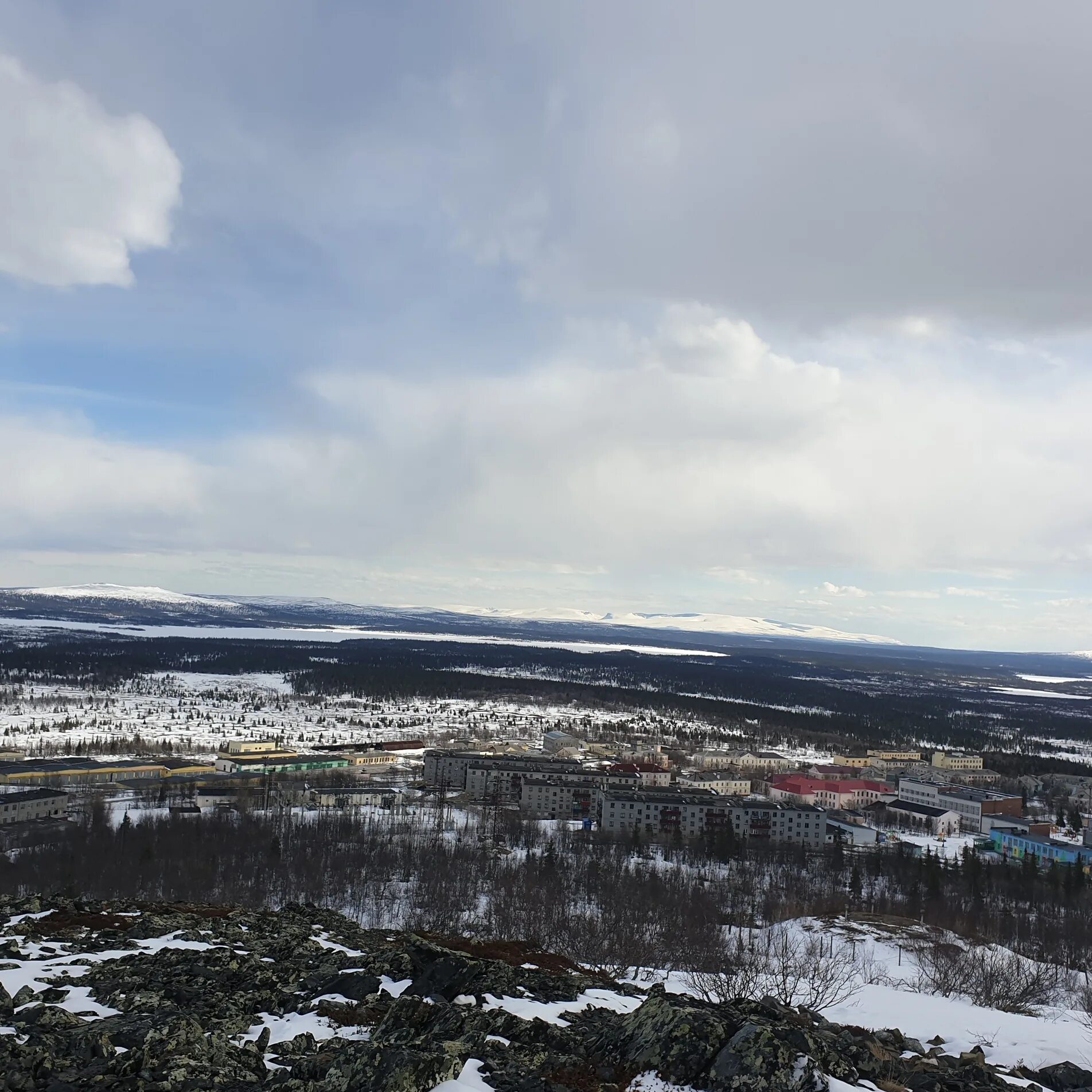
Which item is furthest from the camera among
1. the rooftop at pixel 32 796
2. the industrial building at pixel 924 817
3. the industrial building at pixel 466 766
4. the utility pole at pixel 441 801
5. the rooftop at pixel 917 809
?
the industrial building at pixel 466 766

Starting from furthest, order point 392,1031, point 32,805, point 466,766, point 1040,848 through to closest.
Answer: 1. point 466,766
2. point 1040,848
3. point 32,805
4. point 392,1031

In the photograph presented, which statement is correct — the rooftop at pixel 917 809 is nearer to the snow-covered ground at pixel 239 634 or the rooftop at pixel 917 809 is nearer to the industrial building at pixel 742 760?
the industrial building at pixel 742 760

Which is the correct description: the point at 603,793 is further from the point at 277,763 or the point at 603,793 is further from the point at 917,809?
the point at 277,763

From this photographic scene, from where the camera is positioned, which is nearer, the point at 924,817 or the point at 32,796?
the point at 32,796

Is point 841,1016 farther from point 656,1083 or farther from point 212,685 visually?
point 212,685

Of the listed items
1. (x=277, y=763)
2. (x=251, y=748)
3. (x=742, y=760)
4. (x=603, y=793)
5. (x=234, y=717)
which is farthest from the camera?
(x=234, y=717)

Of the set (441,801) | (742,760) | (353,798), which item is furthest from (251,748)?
(742,760)

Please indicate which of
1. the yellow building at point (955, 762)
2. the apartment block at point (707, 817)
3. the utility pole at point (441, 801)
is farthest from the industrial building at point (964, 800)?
the utility pole at point (441, 801)

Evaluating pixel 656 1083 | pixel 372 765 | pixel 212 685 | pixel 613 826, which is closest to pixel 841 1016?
pixel 656 1083
